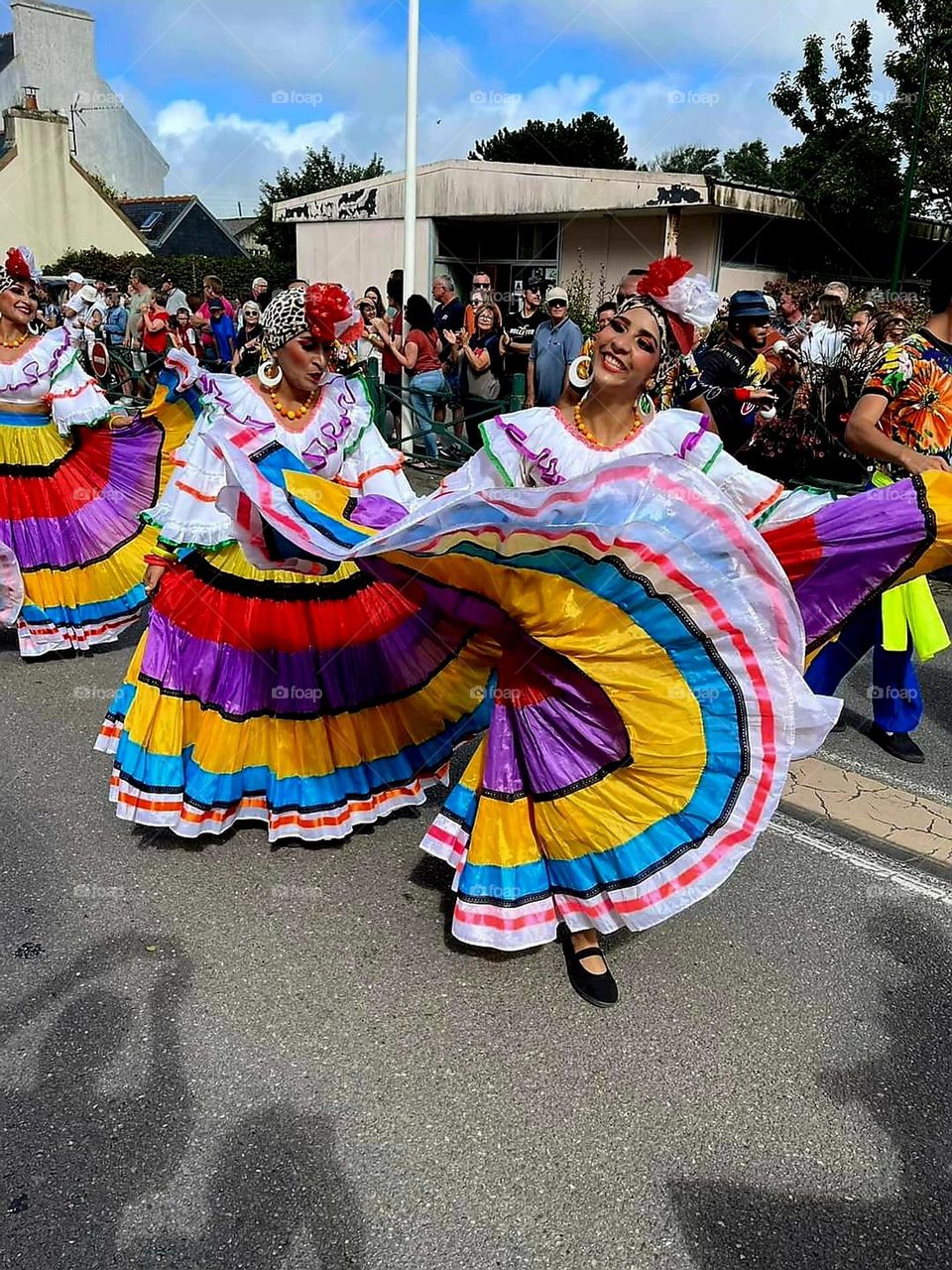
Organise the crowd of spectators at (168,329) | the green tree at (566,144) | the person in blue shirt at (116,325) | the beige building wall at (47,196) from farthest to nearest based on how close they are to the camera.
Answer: the green tree at (566,144)
the beige building wall at (47,196)
the person in blue shirt at (116,325)
the crowd of spectators at (168,329)

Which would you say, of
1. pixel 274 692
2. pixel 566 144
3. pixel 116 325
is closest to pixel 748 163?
pixel 566 144

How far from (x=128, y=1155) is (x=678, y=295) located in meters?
2.57

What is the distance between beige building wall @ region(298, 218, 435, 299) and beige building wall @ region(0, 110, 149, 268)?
42.4 feet

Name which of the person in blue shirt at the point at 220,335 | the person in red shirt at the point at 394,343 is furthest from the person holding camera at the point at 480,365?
the person in blue shirt at the point at 220,335

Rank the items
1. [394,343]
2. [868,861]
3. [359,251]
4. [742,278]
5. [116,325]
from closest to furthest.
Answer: [868,861] < [394,343] < [116,325] < [742,278] < [359,251]

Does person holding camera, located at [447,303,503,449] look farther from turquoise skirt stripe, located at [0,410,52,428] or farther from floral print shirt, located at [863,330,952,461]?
floral print shirt, located at [863,330,952,461]

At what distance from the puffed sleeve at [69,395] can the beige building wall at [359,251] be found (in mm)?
15534

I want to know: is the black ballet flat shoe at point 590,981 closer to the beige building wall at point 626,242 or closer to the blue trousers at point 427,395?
the blue trousers at point 427,395

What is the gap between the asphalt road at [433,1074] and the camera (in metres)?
2.02

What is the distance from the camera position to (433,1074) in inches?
95.9

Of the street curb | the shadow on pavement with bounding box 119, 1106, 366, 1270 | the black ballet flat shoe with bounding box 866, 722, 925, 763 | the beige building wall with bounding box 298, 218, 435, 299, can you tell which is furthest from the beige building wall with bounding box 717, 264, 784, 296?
the shadow on pavement with bounding box 119, 1106, 366, 1270

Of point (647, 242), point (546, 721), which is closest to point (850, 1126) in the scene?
point (546, 721)

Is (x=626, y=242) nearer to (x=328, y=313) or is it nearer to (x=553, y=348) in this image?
(x=553, y=348)

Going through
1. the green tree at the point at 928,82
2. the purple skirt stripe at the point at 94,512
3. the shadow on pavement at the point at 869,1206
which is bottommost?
the shadow on pavement at the point at 869,1206
